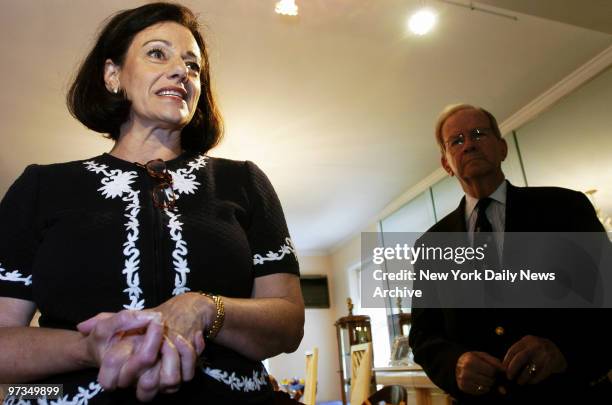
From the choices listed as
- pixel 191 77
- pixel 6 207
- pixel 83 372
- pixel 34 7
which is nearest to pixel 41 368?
pixel 83 372

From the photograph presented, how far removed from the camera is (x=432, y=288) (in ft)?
4.83

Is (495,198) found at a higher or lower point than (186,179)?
higher

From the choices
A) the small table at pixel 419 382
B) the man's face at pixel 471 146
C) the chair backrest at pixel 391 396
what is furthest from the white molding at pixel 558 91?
the chair backrest at pixel 391 396

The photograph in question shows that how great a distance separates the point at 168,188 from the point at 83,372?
31 cm

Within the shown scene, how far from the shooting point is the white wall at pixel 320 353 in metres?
8.48

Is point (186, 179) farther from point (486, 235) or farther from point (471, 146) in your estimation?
point (471, 146)

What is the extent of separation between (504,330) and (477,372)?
0.15m

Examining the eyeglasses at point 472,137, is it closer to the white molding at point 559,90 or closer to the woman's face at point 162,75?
the woman's face at point 162,75

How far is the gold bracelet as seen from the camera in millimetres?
592

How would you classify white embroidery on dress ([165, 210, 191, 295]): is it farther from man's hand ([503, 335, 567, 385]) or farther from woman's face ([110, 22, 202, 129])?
man's hand ([503, 335, 567, 385])

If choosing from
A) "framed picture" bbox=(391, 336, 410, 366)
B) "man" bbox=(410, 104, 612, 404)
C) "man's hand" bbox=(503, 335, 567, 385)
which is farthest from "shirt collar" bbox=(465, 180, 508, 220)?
"framed picture" bbox=(391, 336, 410, 366)

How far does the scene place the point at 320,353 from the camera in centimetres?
873

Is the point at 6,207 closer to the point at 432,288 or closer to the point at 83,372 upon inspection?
the point at 83,372

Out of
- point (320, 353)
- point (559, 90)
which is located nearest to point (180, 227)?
point (559, 90)
